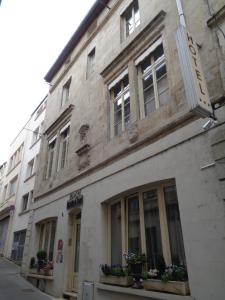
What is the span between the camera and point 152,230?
571 cm

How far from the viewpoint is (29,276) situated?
10.1 metres

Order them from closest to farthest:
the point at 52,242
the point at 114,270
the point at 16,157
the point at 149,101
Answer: the point at 114,270, the point at 149,101, the point at 52,242, the point at 16,157

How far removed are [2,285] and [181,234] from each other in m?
7.03

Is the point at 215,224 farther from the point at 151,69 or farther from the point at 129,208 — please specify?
the point at 151,69

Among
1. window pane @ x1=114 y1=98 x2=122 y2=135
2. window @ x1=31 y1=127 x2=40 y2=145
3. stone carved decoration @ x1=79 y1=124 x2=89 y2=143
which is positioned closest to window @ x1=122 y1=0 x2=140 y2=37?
window pane @ x1=114 y1=98 x2=122 y2=135

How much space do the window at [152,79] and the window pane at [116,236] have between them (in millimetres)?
2551

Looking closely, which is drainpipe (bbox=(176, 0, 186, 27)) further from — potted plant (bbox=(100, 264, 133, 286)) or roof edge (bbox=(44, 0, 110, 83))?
potted plant (bbox=(100, 264, 133, 286))

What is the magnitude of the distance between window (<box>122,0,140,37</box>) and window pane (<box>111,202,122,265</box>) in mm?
5742

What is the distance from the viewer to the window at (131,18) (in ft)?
28.8

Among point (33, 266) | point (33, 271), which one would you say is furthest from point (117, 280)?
point (33, 266)

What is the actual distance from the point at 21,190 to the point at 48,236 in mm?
8347

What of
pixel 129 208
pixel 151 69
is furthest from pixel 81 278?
pixel 151 69

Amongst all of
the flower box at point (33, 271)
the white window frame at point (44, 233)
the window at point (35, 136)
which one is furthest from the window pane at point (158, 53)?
the window at point (35, 136)

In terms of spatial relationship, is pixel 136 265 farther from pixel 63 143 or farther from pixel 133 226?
pixel 63 143
